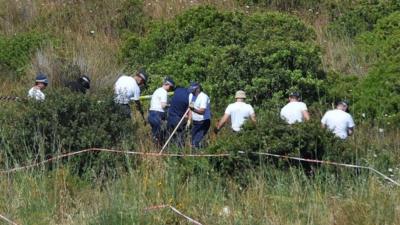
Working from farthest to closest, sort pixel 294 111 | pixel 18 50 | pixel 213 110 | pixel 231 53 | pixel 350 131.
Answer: pixel 18 50
pixel 231 53
pixel 213 110
pixel 294 111
pixel 350 131

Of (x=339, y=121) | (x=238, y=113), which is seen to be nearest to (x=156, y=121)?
(x=238, y=113)

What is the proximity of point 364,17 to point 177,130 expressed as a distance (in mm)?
8750

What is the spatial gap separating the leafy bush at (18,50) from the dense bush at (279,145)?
403 inches

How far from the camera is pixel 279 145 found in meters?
10.2

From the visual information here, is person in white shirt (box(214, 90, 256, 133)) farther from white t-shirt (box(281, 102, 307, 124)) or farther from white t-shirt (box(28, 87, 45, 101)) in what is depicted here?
white t-shirt (box(28, 87, 45, 101))

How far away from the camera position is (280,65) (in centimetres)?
1669

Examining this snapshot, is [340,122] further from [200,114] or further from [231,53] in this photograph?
[231,53]

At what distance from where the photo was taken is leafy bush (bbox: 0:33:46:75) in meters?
20.0

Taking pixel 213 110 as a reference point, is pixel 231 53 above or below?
above

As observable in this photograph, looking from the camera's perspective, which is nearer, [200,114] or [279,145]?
[279,145]

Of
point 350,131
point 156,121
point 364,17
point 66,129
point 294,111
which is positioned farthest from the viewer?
point 364,17

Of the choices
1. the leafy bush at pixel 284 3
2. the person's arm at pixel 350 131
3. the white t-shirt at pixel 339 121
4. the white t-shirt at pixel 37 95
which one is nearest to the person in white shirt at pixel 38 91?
the white t-shirt at pixel 37 95

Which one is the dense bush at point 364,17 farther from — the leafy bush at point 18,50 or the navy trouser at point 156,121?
the navy trouser at point 156,121

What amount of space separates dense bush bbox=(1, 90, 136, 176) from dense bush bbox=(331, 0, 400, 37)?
9.95 metres
